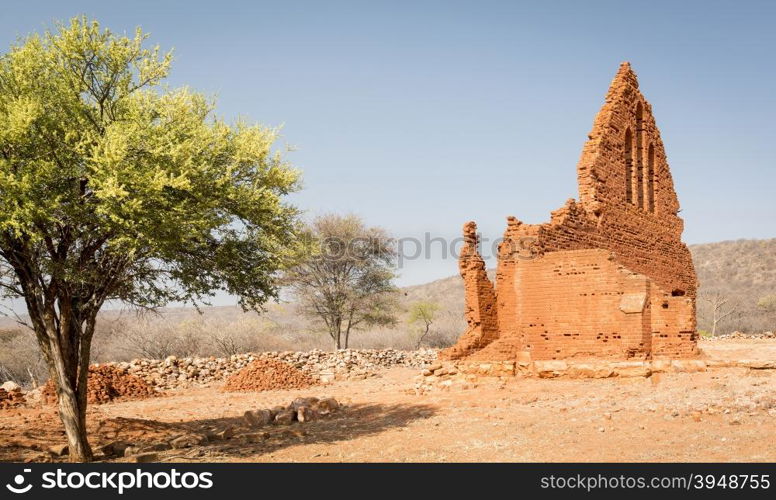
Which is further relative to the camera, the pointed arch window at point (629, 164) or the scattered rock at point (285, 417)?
the pointed arch window at point (629, 164)

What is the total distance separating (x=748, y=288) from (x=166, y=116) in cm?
6151

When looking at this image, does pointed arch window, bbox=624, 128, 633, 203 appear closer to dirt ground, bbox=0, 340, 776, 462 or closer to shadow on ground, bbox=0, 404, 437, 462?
dirt ground, bbox=0, 340, 776, 462

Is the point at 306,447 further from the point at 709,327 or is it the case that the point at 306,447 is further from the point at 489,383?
the point at 709,327

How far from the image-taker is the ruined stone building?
51.0 ft

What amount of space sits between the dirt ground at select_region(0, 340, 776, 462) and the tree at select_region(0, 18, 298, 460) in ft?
8.96

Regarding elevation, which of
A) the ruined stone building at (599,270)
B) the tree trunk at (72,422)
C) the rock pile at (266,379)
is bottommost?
the rock pile at (266,379)

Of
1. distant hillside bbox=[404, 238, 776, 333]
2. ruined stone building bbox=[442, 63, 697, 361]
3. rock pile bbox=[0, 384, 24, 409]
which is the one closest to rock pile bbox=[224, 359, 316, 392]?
rock pile bbox=[0, 384, 24, 409]

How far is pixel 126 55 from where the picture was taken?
38.9ft

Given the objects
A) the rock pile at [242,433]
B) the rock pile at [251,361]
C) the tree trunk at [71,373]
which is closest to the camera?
the tree trunk at [71,373]

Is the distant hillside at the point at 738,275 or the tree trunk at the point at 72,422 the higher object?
the distant hillside at the point at 738,275

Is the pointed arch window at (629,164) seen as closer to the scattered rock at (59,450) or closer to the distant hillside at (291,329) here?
the distant hillside at (291,329)

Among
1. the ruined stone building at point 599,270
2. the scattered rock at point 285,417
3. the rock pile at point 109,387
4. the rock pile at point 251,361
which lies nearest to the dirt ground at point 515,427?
the scattered rock at point 285,417

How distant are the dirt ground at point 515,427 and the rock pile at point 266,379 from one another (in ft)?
17.8

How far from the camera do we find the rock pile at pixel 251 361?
1024 inches
